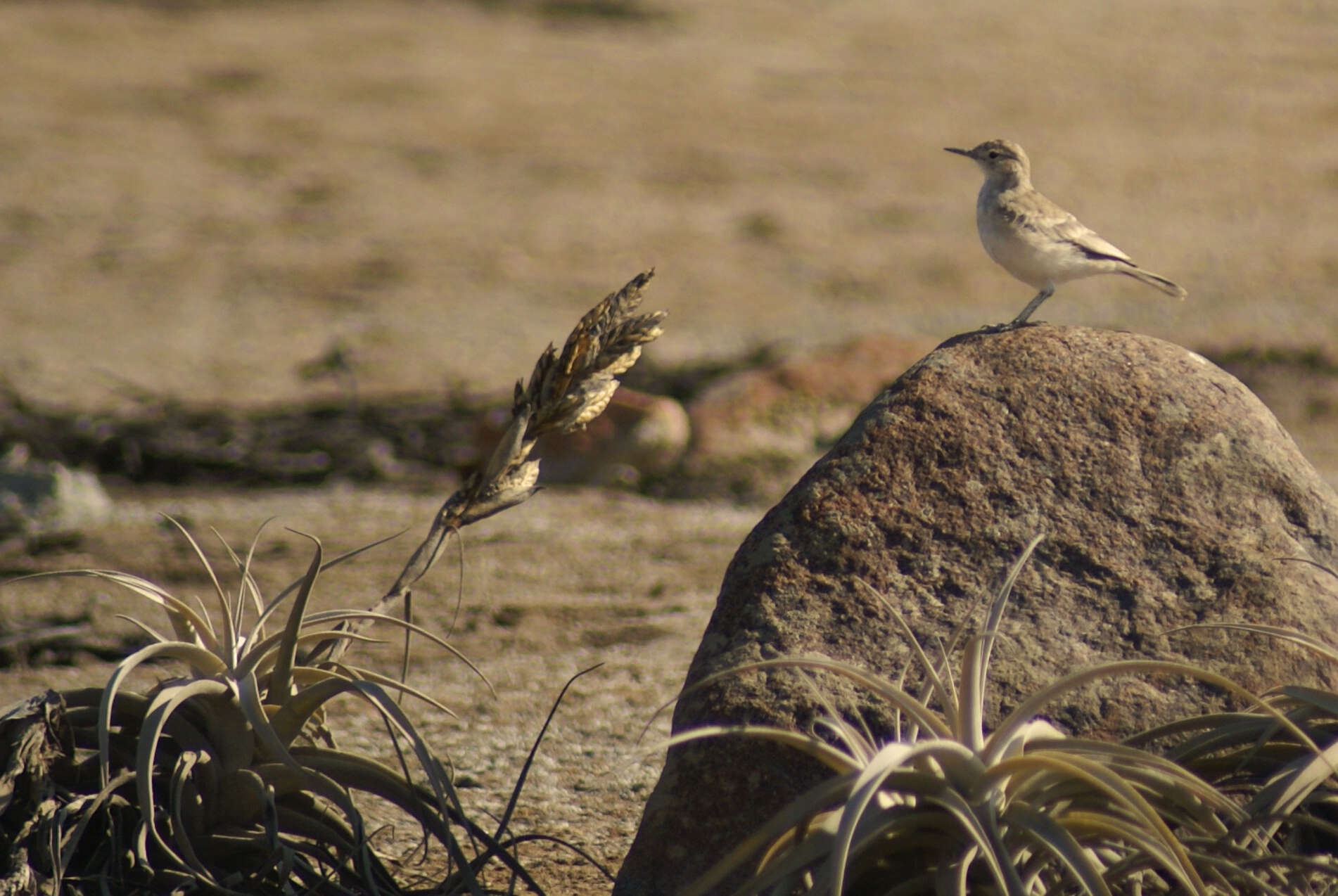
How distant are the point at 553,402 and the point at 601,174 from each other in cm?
1065

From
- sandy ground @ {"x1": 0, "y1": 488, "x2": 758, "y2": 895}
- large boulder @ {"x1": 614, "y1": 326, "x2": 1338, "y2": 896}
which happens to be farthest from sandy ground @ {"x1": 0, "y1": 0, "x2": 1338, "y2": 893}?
large boulder @ {"x1": 614, "y1": 326, "x2": 1338, "y2": 896}

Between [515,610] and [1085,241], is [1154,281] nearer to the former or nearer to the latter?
[1085,241]

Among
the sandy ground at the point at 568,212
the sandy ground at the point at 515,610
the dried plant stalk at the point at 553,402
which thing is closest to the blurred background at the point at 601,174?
the sandy ground at the point at 568,212

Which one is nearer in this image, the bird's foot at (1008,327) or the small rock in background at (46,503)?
the bird's foot at (1008,327)

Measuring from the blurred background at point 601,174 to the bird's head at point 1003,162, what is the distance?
5.23m

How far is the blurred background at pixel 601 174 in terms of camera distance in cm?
1104

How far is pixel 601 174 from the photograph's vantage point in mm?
13969

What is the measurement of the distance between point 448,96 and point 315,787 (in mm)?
13434

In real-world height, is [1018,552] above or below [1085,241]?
below

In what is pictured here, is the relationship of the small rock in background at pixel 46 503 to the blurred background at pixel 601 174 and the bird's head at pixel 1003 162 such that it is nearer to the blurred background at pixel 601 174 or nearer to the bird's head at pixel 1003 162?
the blurred background at pixel 601 174

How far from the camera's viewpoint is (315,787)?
3.36m

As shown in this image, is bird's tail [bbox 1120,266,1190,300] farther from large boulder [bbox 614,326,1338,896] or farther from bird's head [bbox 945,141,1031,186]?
large boulder [bbox 614,326,1338,896]

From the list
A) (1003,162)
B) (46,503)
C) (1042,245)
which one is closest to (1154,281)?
(1042,245)

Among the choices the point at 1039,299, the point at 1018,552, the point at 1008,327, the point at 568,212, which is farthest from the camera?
the point at 568,212
